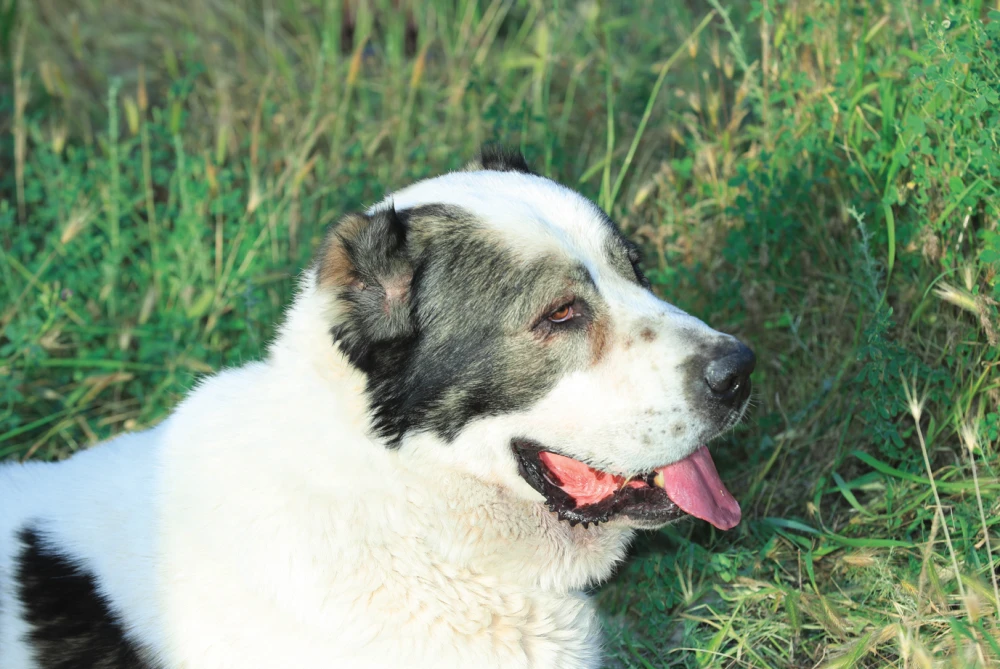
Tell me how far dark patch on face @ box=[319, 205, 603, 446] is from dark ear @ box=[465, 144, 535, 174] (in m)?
0.62

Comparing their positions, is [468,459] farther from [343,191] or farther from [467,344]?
[343,191]

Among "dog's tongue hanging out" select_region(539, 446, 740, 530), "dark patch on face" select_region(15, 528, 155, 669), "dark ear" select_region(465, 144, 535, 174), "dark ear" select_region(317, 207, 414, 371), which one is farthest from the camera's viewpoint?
"dark ear" select_region(465, 144, 535, 174)

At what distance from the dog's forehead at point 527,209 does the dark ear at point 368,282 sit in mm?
204

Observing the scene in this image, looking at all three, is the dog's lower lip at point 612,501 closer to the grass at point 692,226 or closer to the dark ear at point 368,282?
the dark ear at point 368,282

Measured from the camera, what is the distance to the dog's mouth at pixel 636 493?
2838 mm

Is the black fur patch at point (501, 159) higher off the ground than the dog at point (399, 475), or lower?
higher

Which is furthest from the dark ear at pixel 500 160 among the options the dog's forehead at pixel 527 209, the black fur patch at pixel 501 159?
the dog's forehead at pixel 527 209

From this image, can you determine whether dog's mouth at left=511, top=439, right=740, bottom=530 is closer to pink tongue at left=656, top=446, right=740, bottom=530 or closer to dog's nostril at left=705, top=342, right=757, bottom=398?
pink tongue at left=656, top=446, right=740, bottom=530

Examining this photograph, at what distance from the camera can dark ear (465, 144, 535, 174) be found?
3418 mm

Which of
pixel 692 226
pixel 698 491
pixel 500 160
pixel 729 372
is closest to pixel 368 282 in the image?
pixel 500 160

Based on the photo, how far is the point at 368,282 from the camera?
2.78 m

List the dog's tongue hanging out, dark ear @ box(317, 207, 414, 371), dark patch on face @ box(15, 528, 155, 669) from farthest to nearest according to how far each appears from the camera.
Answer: the dog's tongue hanging out
dark ear @ box(317, 207, 414, 371)
dark patch on face @ box(15, 528, 155, 669)

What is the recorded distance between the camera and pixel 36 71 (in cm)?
653

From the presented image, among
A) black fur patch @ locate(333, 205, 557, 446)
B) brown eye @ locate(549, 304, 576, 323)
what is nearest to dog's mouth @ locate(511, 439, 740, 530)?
black fur patch @ locate(333, 205, 557, 446)
